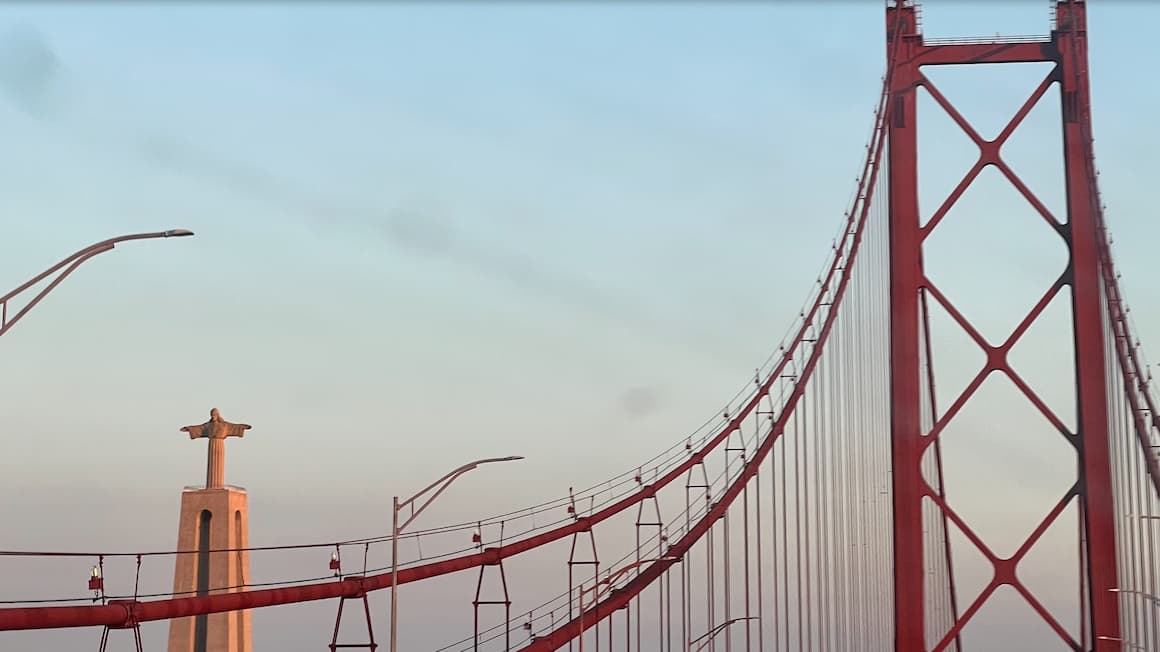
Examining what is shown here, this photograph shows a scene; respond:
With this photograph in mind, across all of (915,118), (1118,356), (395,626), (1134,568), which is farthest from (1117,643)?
(395,626)

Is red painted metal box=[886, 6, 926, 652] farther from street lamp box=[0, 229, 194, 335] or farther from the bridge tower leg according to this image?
street lamp box=[0, 229, 194, 335]

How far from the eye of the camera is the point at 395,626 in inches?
1049

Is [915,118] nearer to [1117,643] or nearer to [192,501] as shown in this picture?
[1117,643]

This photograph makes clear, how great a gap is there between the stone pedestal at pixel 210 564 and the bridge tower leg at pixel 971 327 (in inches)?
504

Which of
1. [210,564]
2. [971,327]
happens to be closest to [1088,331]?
[971,327]

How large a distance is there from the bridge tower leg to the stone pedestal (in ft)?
42.0

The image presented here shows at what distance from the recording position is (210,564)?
34.8 metres

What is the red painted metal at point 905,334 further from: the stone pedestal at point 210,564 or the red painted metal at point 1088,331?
the stone pedestal at point 210,564

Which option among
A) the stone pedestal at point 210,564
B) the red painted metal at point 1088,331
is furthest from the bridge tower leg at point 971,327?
the stone pedestal at point 210,564

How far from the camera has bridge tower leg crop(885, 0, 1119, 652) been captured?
106 feet

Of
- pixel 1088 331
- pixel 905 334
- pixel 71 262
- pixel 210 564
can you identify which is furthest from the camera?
pixel 210 564

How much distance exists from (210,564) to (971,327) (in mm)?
15734

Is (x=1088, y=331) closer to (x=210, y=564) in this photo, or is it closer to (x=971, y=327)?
(x=971, y=327)

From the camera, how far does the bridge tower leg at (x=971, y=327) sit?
32.4m
